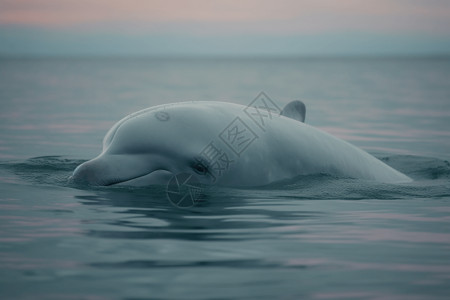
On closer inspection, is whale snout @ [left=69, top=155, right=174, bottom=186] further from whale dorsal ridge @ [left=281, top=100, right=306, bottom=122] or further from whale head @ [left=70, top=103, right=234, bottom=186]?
whale dorsal ridge @ [left=281, top=100, right=306, bottom=122]

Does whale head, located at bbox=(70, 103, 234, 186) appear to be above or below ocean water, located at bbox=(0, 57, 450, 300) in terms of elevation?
above

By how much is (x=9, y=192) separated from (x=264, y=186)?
388 centimetres

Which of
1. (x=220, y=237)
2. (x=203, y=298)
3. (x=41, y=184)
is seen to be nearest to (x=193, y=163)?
(x=220, y=237)

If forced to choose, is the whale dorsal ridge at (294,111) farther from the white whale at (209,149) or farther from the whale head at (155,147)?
the whale head at (155,147)

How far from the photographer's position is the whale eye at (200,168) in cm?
1062

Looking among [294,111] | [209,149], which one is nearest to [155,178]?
[209,149]

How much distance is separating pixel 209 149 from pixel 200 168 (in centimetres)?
29

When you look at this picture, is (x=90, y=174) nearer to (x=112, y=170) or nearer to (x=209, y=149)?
(x=112, y=170)

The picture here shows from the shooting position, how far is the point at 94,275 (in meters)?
7.12

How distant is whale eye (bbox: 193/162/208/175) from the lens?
1062 centimetres

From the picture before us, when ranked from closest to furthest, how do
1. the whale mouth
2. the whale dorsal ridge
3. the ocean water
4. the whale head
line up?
the ocean water, the whale head, the whale mouth, the whale dorsal ridge

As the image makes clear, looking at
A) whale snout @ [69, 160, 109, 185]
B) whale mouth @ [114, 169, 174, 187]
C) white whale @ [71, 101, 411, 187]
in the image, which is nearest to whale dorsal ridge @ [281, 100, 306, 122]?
white whale @ [71, 101, 411, 187]

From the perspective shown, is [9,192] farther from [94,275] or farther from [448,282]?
[448,282]

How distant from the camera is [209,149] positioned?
10625 millimetres
